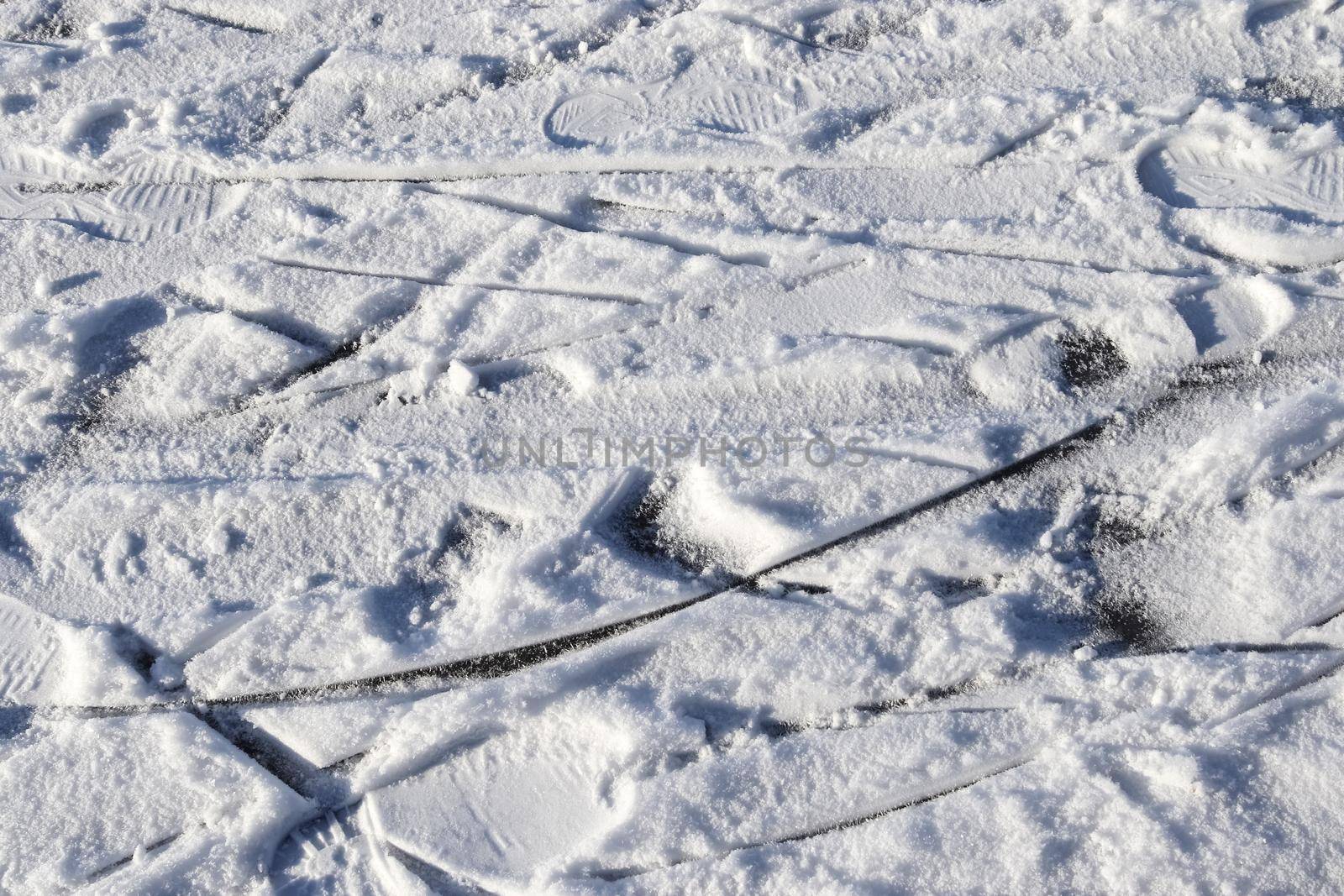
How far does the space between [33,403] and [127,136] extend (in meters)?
0.64

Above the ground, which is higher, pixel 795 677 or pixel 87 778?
pixel 795 677

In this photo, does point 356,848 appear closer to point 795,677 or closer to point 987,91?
point 795,677

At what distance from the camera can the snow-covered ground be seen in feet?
4.94

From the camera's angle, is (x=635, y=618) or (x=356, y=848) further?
(x=635, y=618)

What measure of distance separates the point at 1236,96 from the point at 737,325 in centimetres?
114

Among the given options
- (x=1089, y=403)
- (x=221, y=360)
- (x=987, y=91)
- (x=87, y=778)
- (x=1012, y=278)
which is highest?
(x=987, y=91)

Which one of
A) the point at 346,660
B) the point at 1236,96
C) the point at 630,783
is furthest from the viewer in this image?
the point at 1236,96

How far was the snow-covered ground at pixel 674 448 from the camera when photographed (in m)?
1.50

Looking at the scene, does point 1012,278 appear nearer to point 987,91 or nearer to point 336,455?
point 987,91

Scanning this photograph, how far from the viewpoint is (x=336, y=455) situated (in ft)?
5.87

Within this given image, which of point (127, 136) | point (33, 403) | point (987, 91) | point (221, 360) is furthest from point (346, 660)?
point (987, 91)

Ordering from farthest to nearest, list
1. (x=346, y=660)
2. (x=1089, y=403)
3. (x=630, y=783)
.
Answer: (x=1089, y=403), (x=346, y=660), (x=630, y=783)

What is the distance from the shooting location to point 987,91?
2.04 m

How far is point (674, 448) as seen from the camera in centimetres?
176
